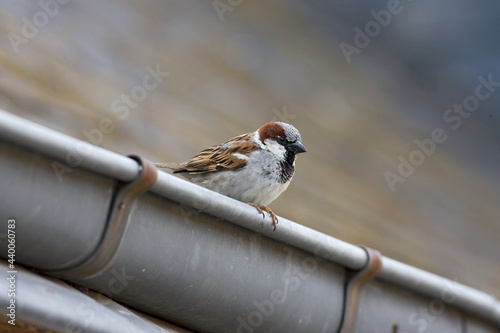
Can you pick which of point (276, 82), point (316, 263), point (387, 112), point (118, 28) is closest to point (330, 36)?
point (387, 112)

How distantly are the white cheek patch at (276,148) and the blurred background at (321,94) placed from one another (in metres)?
0.48

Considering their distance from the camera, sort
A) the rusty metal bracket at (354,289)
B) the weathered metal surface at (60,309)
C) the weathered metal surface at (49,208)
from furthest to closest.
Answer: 1. the rusty metal bracket at (354,289)
2. the weathered metal surface at (49,208)
3. the weathered metal surface at (60,309)

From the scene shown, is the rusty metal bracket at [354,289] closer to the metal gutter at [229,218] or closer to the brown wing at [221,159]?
the metal gutter at [229,218]

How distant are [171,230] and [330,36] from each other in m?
4.42

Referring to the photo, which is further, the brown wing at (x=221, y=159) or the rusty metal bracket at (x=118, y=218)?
the brown wing at (x=221, y=159)

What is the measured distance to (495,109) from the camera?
691 cm

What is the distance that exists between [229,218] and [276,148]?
1.42 meters

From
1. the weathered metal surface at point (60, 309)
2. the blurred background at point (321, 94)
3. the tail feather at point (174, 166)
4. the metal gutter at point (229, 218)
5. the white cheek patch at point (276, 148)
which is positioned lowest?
the weathered metal surface at point (60, 309)

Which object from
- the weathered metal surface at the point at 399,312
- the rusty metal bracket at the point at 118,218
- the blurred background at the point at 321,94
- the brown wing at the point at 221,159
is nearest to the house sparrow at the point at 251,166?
the brown wing at the point at 221,159

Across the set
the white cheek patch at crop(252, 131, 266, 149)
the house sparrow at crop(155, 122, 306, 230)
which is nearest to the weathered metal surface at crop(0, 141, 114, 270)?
the house sparrow at crop(155, 122, 306, 230)

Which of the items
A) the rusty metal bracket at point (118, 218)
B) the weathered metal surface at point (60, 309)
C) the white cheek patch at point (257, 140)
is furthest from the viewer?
the white cheek patch at point (257, 140)

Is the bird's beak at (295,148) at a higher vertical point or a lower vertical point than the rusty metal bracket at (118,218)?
higher

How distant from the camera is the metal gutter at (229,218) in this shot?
5.18 ft

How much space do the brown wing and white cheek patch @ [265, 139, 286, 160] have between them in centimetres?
7
